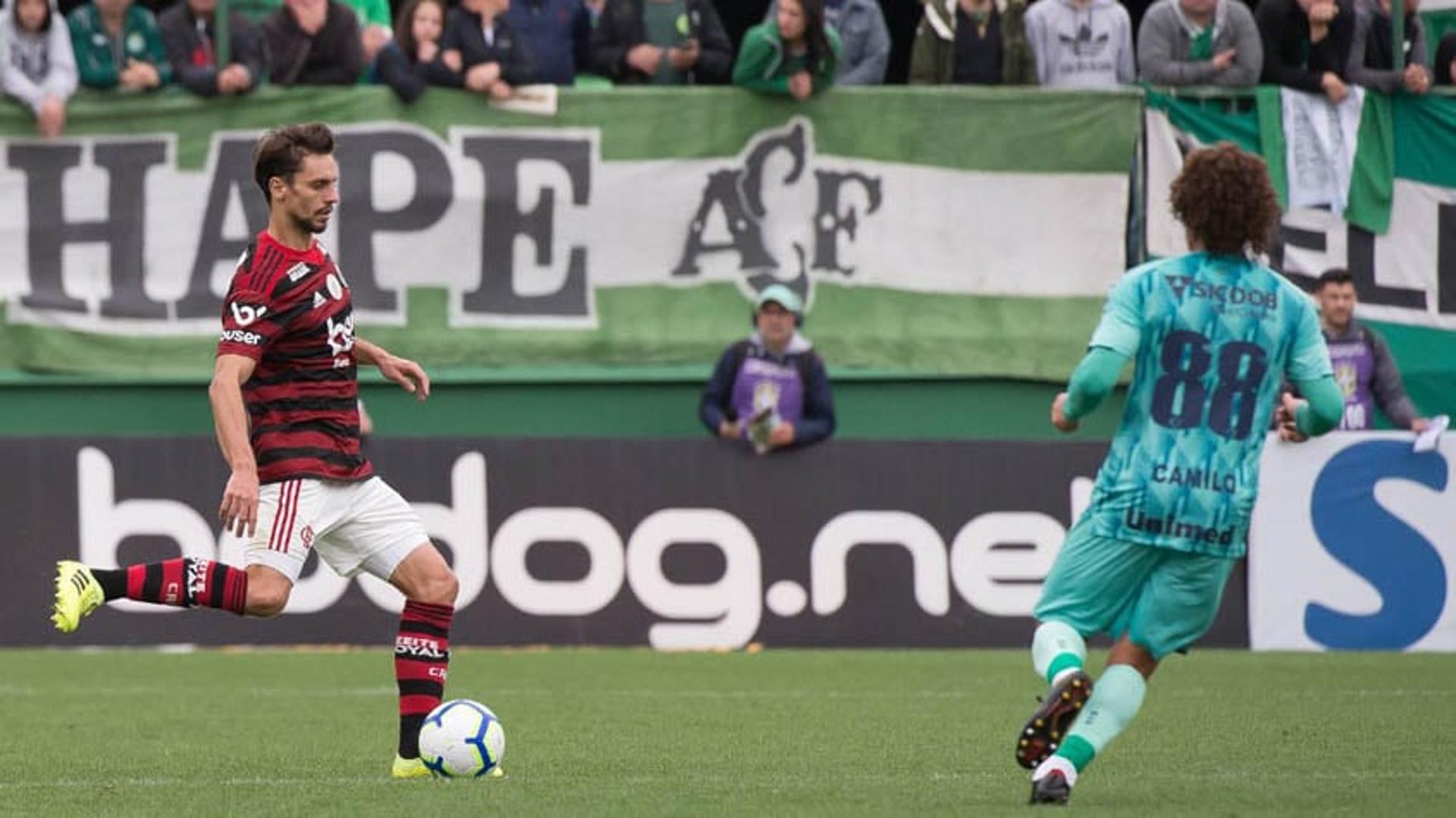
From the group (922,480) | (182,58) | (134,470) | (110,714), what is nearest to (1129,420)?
(110,714)

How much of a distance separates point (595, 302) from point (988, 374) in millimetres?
2515

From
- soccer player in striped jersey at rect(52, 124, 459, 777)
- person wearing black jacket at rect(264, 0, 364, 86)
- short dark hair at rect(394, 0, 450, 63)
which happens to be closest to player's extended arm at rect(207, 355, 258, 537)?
soccer player in striped jersey at rect(52, 124, 459, 777)

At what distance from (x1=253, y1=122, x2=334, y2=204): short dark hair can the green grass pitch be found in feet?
6.34

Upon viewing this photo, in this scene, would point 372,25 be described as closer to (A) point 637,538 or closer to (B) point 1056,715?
(A) point 637,538

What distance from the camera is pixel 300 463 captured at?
846cm

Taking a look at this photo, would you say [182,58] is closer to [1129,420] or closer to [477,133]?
[477,133]

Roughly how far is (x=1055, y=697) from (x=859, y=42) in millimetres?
10375

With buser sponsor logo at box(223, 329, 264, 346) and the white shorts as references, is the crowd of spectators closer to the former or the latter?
the white shorts

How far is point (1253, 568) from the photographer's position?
1560cm

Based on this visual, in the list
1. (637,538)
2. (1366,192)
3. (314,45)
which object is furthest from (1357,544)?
(314,45)

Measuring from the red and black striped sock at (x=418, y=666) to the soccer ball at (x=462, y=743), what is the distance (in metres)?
0.14

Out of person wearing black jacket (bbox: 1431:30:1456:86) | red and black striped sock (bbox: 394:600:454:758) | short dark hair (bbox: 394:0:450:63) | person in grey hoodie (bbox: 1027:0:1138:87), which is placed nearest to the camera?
red and black striped sock (bbox: 394:600:454:758)

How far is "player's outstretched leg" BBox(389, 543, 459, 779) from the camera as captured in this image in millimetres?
8586

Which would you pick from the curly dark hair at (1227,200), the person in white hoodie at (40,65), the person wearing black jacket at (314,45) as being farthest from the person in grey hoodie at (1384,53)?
the curly dark hair at (1227,200)
